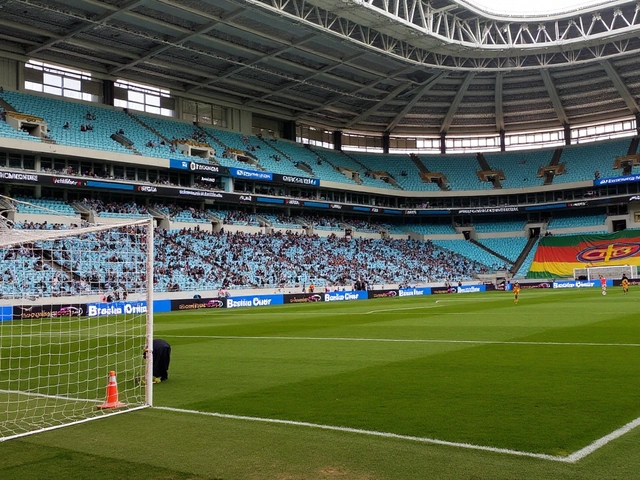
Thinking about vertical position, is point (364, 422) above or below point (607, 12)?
below

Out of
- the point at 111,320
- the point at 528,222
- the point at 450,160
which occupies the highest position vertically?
the point at 450,160

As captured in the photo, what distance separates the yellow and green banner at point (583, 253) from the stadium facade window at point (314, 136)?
29.6 m

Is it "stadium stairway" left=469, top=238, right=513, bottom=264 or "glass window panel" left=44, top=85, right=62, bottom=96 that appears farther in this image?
"stadium stairway" left=469, top=238, right=513, bottom=264

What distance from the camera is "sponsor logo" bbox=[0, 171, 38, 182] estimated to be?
44906mm

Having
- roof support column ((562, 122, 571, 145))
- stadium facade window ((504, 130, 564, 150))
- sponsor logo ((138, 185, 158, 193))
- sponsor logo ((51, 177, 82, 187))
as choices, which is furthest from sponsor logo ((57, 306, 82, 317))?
roof support column ((562, 122, 571, 145))

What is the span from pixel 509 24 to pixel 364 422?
180ft

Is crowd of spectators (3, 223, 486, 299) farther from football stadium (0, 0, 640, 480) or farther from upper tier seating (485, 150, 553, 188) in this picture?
upper tier seating (485, 150, 553, 188)

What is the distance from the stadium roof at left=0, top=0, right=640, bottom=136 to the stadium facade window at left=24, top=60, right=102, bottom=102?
1539 mm

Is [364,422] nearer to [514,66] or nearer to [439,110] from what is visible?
[514,66]

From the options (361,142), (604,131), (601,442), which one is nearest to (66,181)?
(361,142)

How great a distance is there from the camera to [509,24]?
56.2 m

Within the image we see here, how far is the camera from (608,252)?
69812 mm

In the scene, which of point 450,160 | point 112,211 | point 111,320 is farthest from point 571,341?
point 450,160

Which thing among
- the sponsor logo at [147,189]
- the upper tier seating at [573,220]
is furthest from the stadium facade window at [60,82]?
the upper tier seating at [573,220]
